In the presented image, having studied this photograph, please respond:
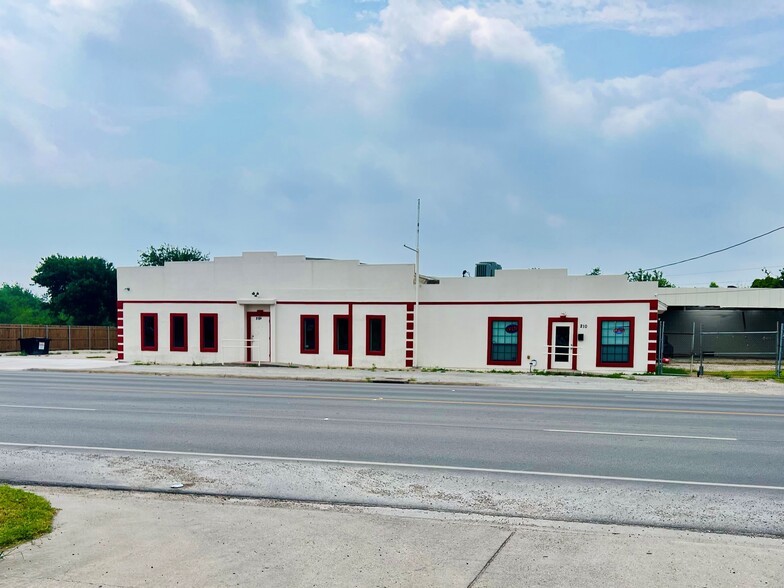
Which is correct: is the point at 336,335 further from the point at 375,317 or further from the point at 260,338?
the point at 260,338

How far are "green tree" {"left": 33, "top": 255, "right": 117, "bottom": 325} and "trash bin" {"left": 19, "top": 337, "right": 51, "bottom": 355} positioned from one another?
21.6 m

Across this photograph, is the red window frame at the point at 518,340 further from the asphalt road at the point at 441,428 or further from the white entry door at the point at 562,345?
the asphalt road at the point at 441,428

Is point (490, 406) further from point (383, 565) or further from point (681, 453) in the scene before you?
point (383, 565)

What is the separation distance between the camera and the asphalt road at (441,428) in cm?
900

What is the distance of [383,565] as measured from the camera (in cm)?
503

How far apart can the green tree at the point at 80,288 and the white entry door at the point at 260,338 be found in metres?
37.0

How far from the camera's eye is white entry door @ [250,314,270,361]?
29.7 meters

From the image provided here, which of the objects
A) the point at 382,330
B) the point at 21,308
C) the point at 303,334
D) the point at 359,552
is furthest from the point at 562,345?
the point at 21,308

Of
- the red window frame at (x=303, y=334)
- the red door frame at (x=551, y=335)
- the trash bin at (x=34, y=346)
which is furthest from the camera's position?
the trash bin at (x=34, y=346)

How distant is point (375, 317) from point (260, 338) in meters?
5.80

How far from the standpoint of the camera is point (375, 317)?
93.2ft

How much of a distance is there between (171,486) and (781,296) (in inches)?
1467

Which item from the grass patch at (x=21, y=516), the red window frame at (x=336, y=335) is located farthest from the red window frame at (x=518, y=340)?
the grass patch at (x=21, y=516)

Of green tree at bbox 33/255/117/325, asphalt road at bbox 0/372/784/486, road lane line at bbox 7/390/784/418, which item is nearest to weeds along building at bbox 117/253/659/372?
asphalt road at bbox 0/372/784/486
